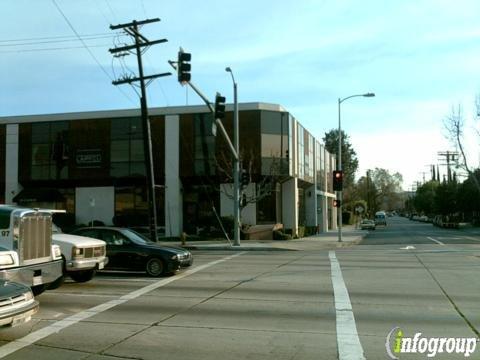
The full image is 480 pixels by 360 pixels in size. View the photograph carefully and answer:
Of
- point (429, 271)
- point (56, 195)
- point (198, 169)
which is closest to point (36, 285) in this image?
point (429, 271)

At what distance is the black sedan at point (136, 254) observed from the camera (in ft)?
52.0

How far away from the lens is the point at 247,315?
9727 mm

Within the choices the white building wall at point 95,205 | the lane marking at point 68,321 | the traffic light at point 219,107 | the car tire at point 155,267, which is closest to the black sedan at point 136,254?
the car tire at point 155,267

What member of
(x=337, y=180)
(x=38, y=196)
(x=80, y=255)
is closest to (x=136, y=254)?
→ (x=80, y=255)

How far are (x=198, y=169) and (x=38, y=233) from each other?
92.9ft

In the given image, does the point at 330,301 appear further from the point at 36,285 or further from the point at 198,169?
the point at 198,169

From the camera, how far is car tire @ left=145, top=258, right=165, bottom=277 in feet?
51.9

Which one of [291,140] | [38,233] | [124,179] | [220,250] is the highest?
[291,140]

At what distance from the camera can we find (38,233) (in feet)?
34.8

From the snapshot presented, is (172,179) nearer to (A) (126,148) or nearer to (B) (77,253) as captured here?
(A) (126,148)

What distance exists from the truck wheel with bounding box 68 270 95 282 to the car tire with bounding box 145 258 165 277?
212cm

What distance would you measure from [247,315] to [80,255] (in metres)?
5.45

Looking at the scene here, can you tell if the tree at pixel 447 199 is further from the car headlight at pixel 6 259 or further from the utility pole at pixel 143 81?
the car headlight at pixel 6 259

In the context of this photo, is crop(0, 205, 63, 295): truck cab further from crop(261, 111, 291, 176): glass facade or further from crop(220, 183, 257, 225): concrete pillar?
crop(220, 183, 257, 225): concrete pillar
